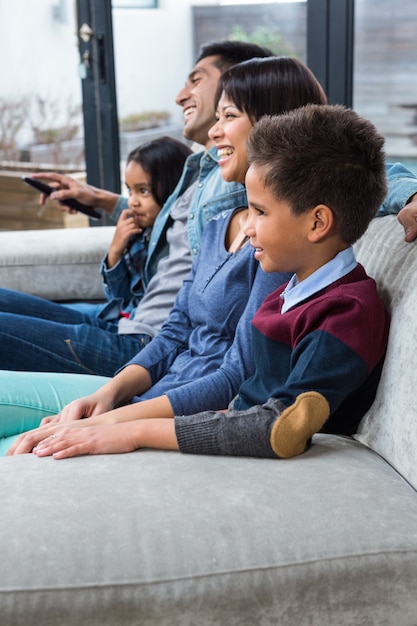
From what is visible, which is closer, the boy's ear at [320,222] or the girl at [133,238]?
the boy's ear at [320,222]

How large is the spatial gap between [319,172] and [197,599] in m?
0.66

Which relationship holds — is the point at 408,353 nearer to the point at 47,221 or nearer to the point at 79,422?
the point at 79,422

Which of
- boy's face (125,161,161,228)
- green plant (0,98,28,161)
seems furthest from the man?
green plant (0,98,28,161)

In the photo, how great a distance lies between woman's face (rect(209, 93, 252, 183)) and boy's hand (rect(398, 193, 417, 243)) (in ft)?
1.28

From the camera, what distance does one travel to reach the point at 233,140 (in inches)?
66.9

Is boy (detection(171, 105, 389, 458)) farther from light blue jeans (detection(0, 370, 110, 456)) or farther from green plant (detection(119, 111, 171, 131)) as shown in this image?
green plant (detection(119, 111, 171, 131))

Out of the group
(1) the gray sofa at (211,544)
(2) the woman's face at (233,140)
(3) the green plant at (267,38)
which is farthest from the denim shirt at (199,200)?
(3) the green plant at (267,38)

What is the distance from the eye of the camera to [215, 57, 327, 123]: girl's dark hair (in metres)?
1.68

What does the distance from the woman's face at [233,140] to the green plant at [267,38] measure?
92.0 inches

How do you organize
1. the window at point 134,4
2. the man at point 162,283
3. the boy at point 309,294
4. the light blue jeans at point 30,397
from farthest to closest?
1. the window at point 134,4
2. the man at point 162,283
3. the light blue jeans at point 30,397
4. the boy at point 309,294

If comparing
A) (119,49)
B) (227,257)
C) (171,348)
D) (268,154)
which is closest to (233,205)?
(227,257)

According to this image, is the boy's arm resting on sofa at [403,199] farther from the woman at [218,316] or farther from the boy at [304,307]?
the woman at [218,316]

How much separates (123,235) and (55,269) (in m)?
0.43

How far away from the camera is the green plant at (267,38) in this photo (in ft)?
12.9
